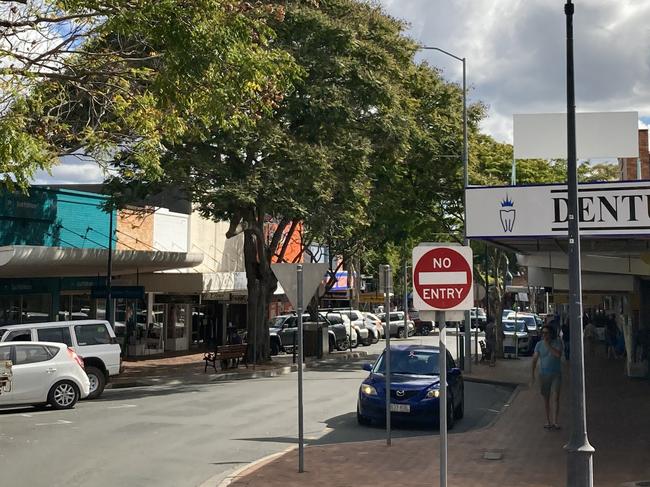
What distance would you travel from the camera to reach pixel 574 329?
30.7ft

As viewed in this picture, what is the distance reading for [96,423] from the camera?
49.9 feet

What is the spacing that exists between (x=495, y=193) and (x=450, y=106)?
2301 cm

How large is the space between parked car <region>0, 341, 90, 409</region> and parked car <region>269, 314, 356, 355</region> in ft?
55.5

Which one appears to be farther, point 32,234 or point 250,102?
point 32,234

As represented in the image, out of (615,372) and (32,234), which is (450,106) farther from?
(32,234)

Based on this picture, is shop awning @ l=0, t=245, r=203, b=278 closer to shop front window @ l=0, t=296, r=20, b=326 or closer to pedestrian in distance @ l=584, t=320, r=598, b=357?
shop front window @ l=0, t=296, r=20, b=326

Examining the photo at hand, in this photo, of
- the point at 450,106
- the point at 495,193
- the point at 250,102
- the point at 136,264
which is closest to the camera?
the point at 495,193

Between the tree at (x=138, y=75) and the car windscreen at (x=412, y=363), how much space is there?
5530 millimetres

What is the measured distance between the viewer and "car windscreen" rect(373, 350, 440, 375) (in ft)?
51.7

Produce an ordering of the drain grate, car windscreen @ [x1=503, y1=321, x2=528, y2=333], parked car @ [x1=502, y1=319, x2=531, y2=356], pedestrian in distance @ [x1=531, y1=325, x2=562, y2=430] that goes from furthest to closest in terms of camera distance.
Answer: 1. car windscreen @ [x1=503, y1=321, x2=528, y2=333]
2. parked car @ [x1=502, y1=319, x2=531, y2=356]
3. pedestrian in distance @ [x1=531, y1=325, x2=562, y2=430]
4. the drain grate

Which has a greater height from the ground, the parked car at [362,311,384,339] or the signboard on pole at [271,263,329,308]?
the signboard on pole at [271,263,329,308]

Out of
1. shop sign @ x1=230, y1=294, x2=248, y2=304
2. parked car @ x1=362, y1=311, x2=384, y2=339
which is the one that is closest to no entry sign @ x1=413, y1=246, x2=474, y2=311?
shop sign @ x1=230, y1=294, x2=248, y2=304

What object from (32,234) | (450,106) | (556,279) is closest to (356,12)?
(450,106)

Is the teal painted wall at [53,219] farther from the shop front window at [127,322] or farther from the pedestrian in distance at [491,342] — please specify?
the pedestrian in distance at [491,342]
